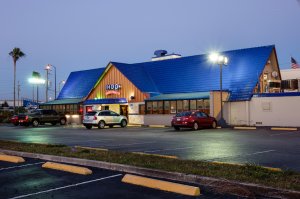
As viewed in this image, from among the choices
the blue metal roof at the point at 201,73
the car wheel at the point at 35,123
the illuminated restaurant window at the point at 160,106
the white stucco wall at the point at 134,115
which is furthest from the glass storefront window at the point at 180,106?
the car wheel at the point at 35,123

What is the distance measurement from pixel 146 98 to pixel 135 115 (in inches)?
99.3

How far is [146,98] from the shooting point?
4131cm

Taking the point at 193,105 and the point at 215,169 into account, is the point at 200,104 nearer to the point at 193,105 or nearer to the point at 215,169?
the point at 193,105

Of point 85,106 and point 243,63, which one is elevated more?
point 243,63

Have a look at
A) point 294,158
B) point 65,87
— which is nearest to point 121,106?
point 65,87

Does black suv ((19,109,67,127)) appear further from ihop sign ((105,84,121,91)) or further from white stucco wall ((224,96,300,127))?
white stucco wall ((224,96,300,127))

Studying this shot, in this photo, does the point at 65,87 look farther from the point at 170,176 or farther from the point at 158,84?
the point at 170,176

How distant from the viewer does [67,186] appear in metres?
8.52

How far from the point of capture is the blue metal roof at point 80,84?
5122 centimetres

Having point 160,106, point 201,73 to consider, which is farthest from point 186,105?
point 201,73

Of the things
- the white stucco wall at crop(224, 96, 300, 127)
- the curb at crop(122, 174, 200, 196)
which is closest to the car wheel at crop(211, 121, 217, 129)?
the white stucco wall at crop(224, 96, 300, 127)

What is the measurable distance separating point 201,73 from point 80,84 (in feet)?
64.3

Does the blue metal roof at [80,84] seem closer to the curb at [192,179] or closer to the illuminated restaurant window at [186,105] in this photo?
the illuminated restaurant window at [186,105]

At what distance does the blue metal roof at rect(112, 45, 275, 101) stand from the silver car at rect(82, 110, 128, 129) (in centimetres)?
598
